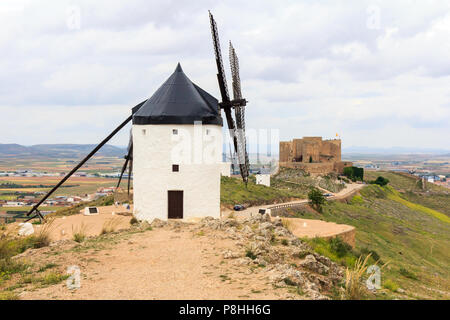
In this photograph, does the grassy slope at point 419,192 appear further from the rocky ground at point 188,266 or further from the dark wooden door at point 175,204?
the rocky ground at point 188,266

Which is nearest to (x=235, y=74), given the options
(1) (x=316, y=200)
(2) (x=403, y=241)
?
(1) (x=316, y=200)

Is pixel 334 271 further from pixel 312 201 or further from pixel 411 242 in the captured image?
pixel 312 201

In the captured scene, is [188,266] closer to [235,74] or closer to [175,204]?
[175,204]

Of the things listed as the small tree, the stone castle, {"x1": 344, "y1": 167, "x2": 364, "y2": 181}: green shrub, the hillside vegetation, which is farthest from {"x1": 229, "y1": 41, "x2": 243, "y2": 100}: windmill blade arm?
{"x1": 344, "y1": 167, "x2": 364, "y2": 181}: green shrub

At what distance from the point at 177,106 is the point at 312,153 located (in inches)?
2371

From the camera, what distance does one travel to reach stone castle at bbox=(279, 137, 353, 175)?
74.5 meters

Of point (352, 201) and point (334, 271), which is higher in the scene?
point (334, 271)

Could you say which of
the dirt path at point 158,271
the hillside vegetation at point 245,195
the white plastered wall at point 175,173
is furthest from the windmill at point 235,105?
the hillside vegetation at point 245,195

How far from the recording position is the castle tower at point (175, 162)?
56.0 ft

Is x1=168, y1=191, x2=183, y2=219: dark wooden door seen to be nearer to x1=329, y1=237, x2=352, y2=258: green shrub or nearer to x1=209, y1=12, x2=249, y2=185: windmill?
x1=209, y1=12, x2=249, y2=185: windmill

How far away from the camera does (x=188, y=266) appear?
897 centimetres
